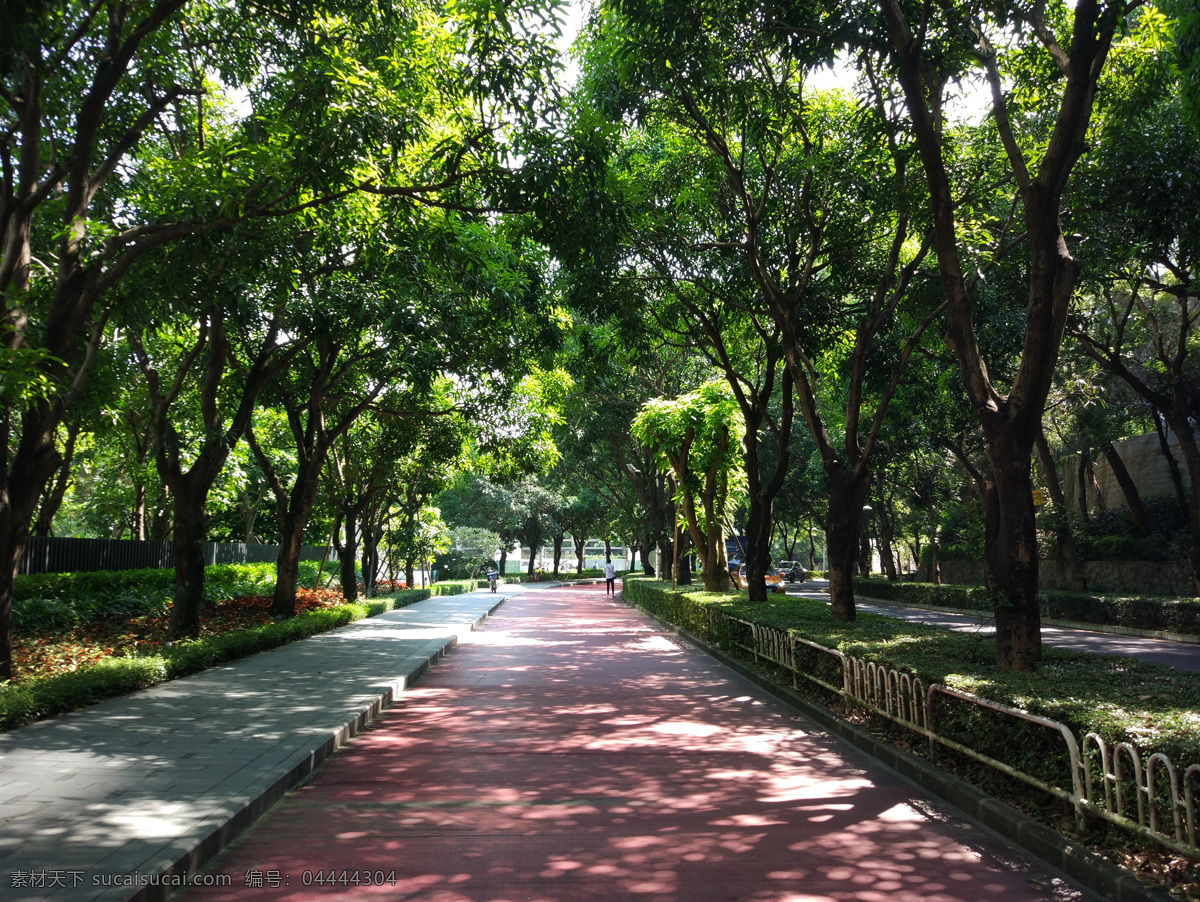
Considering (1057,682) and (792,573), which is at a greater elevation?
(1057,682)

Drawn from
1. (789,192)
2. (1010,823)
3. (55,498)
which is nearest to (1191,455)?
(789,192)

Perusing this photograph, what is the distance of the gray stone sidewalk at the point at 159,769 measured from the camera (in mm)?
4172

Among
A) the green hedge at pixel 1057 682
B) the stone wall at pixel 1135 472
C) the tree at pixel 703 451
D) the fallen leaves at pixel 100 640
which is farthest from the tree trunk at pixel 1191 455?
the fallen leaves at pixel 100 640

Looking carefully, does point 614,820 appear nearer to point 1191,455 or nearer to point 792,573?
point 1191,455

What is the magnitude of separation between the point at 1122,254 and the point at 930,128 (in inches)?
286

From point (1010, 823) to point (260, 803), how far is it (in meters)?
4.54

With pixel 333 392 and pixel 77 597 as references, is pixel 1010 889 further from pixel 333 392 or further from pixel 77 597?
pixel 333 392

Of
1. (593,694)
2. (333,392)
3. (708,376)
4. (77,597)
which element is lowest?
(593,694)

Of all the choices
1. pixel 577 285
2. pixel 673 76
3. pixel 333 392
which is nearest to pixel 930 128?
pixel 673 76

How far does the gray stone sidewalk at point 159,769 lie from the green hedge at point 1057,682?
190 inches

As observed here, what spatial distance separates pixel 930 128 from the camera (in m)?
8.18

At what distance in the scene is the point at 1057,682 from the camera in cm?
641

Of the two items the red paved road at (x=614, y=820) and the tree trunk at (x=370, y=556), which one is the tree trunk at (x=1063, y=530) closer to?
the red paved road at (x=614, y=820)

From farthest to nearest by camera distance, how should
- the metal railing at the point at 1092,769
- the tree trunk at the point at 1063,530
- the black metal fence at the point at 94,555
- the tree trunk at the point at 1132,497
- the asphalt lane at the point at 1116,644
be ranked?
the tree trunk at the point at 1132,497 < the tree trunk at the point at 1063,530 < the black metal fence at the point at 94,555 < the asphalt lane at the point at 1116,644 < the metal railing at the point at 1092,769
